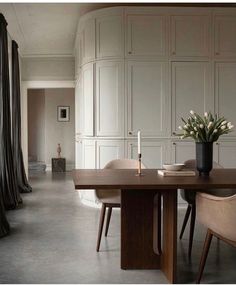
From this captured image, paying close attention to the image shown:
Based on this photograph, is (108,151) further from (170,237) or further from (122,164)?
(170,237)

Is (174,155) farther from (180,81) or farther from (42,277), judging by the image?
(42,277)

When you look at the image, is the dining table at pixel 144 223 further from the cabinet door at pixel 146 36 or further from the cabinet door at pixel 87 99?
the cabinet door at pixel 146 36

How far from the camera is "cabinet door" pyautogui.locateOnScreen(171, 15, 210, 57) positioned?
5.53m

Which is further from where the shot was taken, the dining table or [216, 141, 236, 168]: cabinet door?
[216, 141, 236, 168]: cabinet door

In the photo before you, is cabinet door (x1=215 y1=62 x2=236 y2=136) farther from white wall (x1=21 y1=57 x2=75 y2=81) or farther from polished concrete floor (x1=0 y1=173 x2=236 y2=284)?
white wall (x1=21 y1=57 x2=75 y2=81)

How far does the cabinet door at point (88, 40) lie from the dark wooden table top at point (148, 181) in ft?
9.56

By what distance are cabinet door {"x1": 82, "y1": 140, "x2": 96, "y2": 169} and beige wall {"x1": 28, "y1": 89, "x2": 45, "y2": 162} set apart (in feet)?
18.8

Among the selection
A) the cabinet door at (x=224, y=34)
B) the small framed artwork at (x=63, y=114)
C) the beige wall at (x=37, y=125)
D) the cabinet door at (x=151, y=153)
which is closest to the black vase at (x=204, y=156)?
the cabinet door at (x=151, y=153)

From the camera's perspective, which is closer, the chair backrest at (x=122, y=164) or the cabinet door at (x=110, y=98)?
the chair backrest at (x=122, y=164)

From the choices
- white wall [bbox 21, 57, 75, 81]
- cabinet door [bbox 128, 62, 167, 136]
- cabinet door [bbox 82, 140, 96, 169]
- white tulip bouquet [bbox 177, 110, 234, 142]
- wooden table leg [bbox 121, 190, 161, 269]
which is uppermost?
white wall [bbox 21, 57, 75, 81]

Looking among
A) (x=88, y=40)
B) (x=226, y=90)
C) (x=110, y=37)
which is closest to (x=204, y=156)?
(x=226, y=90)

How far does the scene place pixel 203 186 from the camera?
2.62 metres

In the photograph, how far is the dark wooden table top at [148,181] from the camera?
8.58ft

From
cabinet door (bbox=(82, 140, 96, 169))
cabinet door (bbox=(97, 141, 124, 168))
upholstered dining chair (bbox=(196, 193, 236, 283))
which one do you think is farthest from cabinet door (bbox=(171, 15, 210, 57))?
upholstered dining chair (bbox=(196, 193, 236, 283))
